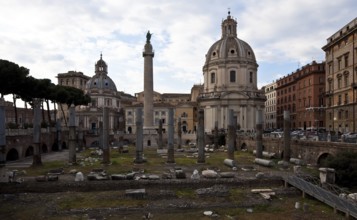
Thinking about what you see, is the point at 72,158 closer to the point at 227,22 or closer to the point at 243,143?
the point at 243,143

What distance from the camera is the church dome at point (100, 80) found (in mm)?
96688

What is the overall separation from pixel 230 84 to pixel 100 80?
129ft

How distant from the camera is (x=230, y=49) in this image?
77312mm

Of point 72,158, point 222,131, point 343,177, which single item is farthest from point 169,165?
point 222,131

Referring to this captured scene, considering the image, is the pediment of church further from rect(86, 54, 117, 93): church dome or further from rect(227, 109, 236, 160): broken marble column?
rect(227, 109, 236, 160): broken marble column

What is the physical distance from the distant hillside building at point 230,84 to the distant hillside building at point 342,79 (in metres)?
24.5

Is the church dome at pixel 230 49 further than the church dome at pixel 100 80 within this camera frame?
No

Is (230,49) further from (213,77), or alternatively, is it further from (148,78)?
(148,78)

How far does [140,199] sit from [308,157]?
18572 mm

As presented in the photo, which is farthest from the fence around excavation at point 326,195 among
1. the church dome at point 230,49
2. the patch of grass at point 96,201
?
the church dome at point 230,49

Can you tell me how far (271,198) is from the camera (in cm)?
2028

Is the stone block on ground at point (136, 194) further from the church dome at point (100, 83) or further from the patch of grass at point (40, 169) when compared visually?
the church dome at point (100, 83)

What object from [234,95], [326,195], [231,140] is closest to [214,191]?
[326,195]

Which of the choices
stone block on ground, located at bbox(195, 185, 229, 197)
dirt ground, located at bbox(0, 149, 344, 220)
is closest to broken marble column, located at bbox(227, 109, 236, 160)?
dirt ground, located at bbox(0, 149, 344, 220)
